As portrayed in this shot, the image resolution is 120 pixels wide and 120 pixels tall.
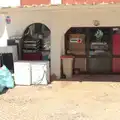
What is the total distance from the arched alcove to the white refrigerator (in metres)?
2.01

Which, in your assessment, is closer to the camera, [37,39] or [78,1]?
[78,1]

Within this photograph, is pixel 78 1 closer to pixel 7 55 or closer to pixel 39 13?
pixel 39 13

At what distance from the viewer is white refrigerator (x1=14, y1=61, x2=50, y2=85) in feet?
46.0

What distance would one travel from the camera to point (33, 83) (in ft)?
46.6

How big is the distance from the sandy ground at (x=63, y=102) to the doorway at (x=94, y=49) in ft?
6.54

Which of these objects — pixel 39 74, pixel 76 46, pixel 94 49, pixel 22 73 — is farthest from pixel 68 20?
pixel 22 73

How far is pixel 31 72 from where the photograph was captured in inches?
556

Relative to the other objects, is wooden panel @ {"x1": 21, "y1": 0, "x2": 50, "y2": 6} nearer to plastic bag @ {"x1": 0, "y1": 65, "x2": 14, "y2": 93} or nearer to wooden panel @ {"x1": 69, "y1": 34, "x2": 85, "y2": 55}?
wooden panel @ {"x1": 69, "y1": 34, "x2": 85, "y2": 55}

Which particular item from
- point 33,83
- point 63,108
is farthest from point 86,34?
point 63,108

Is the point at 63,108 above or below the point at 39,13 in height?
below

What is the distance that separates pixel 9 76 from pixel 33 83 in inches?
45.0

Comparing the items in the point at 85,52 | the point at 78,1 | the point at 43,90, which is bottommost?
the point at 43,90

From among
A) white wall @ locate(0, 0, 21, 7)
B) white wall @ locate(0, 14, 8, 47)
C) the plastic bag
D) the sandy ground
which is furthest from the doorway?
Result: the plastic bag

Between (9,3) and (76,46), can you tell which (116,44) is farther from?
(9,3)
